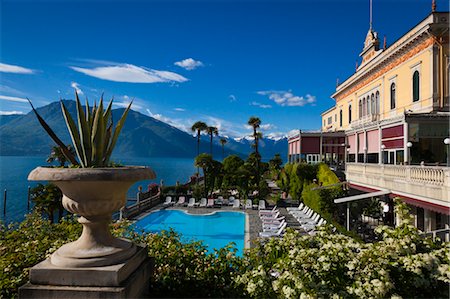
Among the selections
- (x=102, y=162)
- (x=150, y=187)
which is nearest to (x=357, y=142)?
(x=150, y=187)

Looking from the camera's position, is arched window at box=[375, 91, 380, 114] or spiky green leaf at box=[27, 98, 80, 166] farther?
arched window at box=[375, 91, 380, 114]

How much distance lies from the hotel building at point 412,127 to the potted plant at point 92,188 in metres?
9.82

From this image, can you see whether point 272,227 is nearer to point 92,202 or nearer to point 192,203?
point 192,203

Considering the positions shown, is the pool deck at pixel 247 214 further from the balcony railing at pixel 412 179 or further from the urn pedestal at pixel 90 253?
the urn pedestal at pixel 90 253

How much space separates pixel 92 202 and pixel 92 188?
0.51 feet

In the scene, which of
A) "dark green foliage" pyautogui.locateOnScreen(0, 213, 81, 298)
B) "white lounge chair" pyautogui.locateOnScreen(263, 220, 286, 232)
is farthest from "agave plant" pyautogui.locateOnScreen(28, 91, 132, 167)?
"white lounge chair" pyautogui.locateOnScreen(263, 220, 286, 232)

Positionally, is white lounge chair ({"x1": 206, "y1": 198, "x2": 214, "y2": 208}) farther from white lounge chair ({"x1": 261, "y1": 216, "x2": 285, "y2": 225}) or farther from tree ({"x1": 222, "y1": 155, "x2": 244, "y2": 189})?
white lounge chair ({"x1": 261, "y1": 216, "x2": 285, "y2": 225})

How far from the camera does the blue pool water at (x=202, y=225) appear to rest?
17.7 m

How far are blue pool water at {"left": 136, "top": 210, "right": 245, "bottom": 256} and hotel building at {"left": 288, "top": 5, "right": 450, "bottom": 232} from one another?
8229mm

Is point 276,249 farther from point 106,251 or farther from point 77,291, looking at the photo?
point 77,291

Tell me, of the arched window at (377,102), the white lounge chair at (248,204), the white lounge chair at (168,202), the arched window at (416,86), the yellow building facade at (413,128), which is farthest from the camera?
the white lounge chair at (168,202)

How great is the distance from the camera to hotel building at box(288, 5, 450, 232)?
424 inches

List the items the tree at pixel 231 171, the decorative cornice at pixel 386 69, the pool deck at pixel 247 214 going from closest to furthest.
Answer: the decorative cornice at pixel 386 69 < the pool deck at pixel 247 214 < the tree at pixel 231 171

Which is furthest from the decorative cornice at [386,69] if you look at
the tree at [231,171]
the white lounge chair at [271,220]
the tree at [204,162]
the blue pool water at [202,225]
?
the tree at [204,162]
